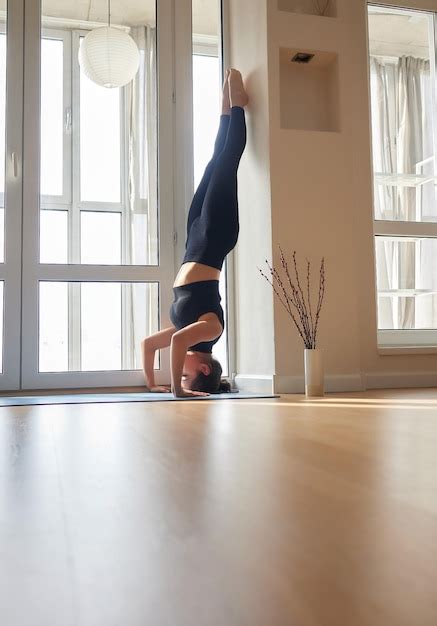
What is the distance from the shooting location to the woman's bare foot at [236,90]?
146 inches

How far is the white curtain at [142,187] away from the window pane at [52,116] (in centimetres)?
39

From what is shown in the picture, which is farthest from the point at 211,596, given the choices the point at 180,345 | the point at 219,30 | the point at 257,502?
the point at 219,30

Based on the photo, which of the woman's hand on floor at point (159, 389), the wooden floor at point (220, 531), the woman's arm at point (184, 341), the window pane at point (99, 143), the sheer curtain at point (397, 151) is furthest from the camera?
the sheer curtain at point (397, 151)

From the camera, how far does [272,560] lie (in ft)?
1.77

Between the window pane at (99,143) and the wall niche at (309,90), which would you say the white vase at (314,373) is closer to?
the wall niche at (309,90)

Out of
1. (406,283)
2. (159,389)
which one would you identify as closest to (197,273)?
(159,389)

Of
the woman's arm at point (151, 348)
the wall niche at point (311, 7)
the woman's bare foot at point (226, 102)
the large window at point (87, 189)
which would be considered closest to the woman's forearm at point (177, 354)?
the woman's arm at point (151, 348)

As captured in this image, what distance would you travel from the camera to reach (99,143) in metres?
3.88

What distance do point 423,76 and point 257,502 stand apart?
160 inches

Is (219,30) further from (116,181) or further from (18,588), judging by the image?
(18,588)

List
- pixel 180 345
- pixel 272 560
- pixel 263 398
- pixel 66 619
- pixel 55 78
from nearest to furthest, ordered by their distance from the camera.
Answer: pixel 66 619
pixel 272 560
pixel 263 398
pixel 180 345
pixel 55 78

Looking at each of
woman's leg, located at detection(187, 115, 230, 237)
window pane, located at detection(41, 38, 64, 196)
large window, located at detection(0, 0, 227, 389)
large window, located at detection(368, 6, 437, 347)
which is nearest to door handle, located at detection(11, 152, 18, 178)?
large window, located at detection(0, 0, 227, 389)

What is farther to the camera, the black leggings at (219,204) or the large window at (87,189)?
the large window at (87,189)

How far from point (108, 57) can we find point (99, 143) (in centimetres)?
48
